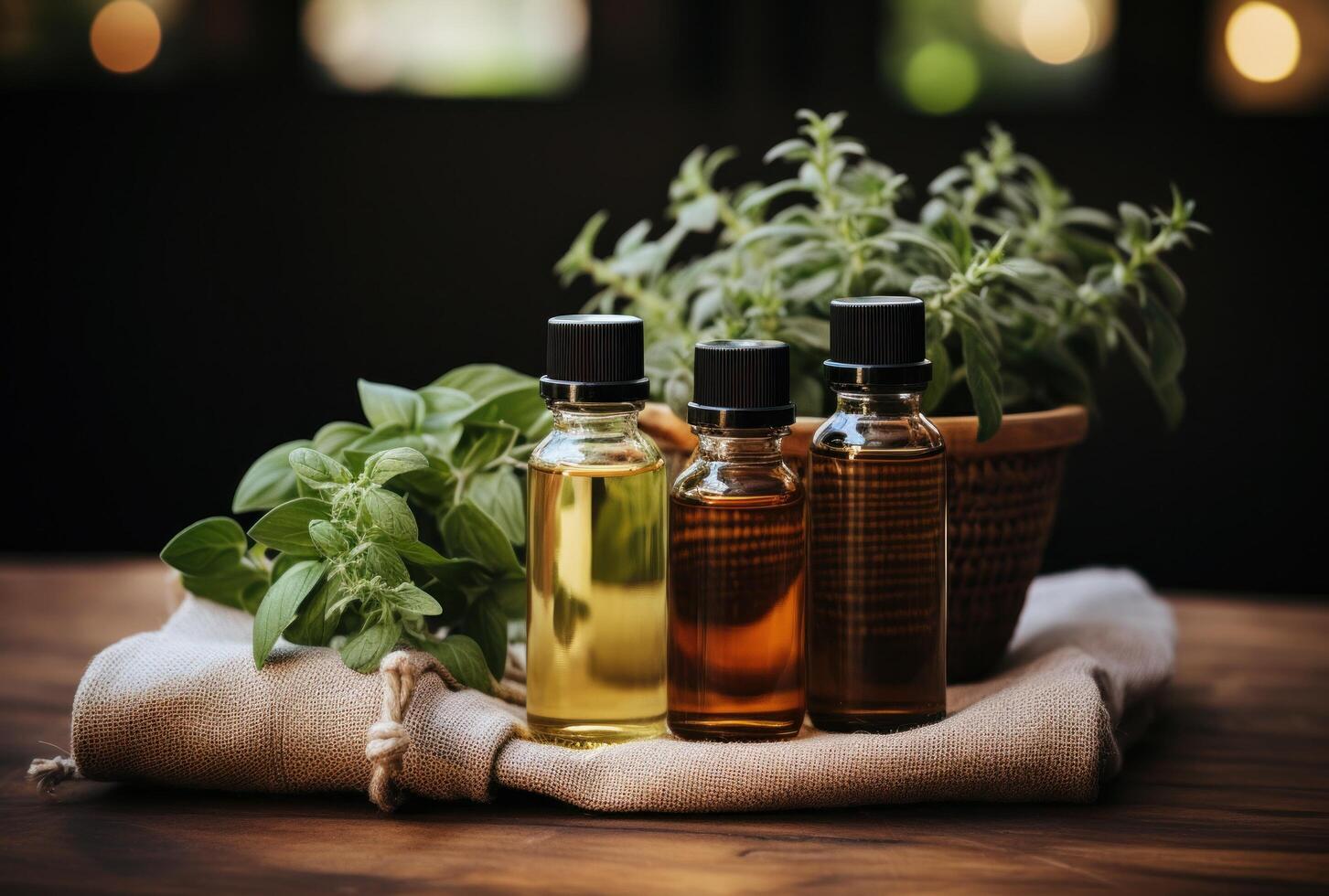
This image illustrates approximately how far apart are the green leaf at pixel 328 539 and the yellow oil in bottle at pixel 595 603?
11 cm

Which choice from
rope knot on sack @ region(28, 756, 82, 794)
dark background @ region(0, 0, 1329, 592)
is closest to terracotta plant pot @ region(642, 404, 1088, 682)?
rope knot on sack @ region(28, 756, 82, 794)

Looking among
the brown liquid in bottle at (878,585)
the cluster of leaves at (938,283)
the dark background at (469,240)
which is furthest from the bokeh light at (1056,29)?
the brown liquid in bottle at (878,585)

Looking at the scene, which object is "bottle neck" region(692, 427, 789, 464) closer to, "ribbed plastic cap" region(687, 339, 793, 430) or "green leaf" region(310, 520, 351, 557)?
"ribbed plastic cap" region(687, 339, 793, 430)

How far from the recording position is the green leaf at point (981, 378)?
837mm

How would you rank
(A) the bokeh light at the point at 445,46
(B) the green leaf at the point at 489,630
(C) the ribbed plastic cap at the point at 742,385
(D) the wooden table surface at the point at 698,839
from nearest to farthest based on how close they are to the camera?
(D) the wooden table surface at the point at 698,839 → (C) the ribbed plastic cap at the point at 742,385 → (B) the green leaf at the point at 489,630 → (A) the bokeh light at the point at 445,46

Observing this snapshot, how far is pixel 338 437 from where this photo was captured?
940mm

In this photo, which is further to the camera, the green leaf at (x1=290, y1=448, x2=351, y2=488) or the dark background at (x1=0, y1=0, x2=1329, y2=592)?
the dark background at (x1=0, y1=0, x2=1329, y2=592)

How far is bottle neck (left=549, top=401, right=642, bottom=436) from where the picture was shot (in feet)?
2.64

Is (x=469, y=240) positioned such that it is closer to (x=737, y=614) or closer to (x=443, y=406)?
(x=443, y=406)

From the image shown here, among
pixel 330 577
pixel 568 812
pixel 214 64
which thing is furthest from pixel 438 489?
pixel 214 64

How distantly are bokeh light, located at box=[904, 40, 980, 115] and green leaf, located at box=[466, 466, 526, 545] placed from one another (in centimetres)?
171

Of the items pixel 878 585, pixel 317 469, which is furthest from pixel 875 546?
pixel 317 469

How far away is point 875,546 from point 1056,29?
1.86 metres

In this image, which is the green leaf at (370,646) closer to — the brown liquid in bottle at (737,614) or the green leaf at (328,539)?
the green leaf at (328,539)
